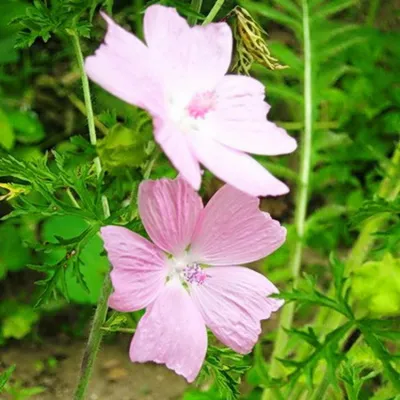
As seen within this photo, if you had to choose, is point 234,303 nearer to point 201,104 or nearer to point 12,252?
point 201,104

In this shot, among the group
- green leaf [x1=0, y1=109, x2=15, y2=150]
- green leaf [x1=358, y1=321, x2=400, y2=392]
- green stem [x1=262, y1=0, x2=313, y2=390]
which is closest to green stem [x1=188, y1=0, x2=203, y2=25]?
green leaf [x1=358, y1=321, x2=400, y2=392]

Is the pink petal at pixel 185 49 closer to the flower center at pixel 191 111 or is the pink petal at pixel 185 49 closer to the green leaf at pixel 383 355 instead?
the flower center at pixel 191 111

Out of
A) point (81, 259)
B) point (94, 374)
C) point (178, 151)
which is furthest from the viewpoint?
point (94, 374)

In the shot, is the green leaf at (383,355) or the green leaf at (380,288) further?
the green leaf at (380,288)

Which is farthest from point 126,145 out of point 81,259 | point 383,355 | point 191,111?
point 81,259

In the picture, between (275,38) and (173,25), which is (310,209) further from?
(173,25)

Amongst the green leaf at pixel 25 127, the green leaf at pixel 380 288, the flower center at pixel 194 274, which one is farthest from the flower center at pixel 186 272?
the green leaf at pixel 25 127
